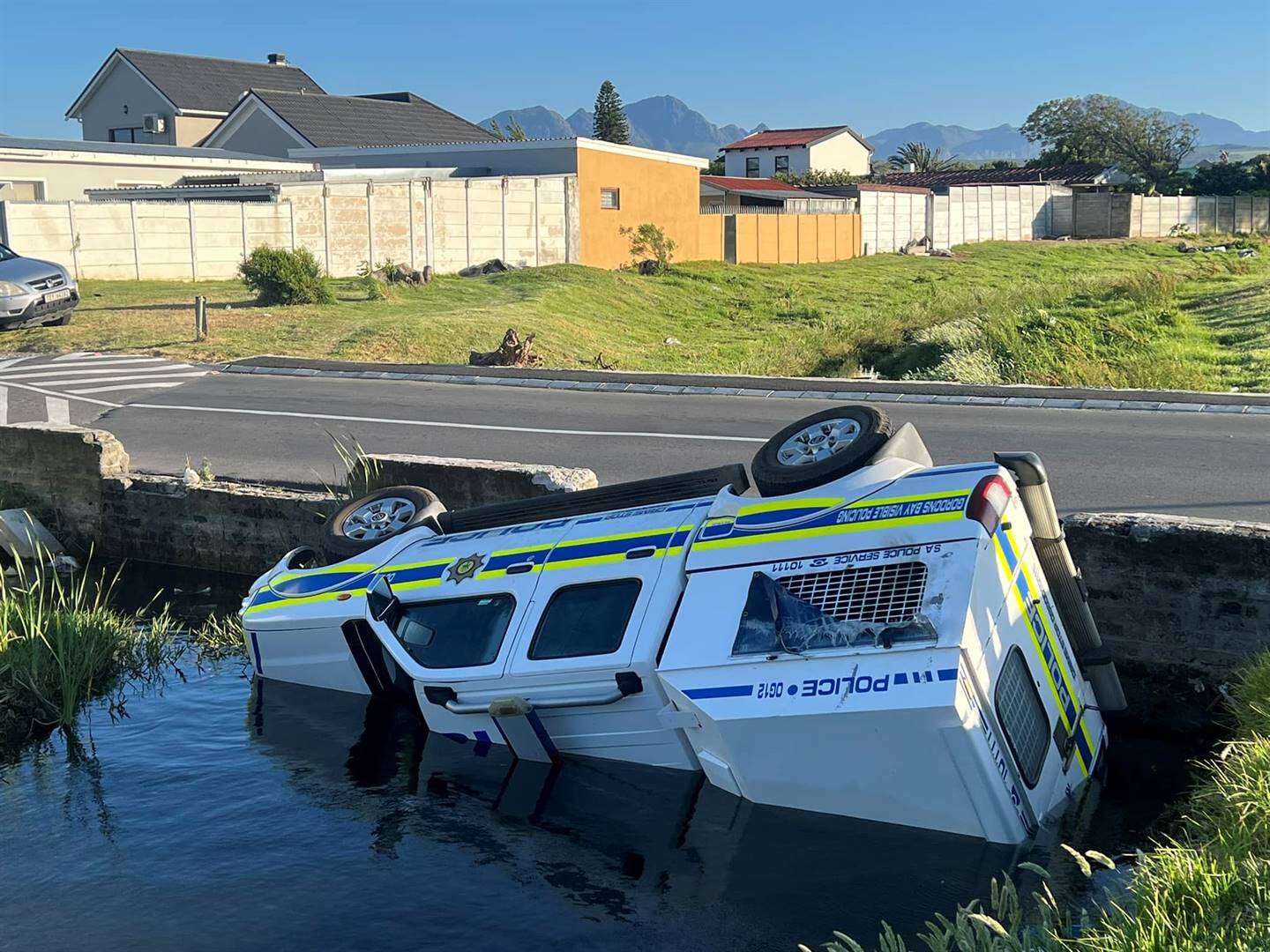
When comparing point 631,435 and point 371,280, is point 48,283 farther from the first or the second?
point 631,435

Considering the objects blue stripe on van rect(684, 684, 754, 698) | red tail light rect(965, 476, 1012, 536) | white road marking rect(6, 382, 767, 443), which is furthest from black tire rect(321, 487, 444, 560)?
white road marking rect(6, 382, 767, 443)

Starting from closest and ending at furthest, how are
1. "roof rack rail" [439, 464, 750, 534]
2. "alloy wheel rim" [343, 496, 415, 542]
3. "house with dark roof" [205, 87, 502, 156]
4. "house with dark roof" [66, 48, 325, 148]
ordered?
"roof rack rail" [439, 464, 750, 534] < "alloy wheel rim" [343, 496, 415, 542] < "house with dark roof" [205, 87, 502, 156] < "house with dark roof" [66, 48, 325, 148]

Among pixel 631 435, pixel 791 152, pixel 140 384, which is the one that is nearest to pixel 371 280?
pixel 140 384

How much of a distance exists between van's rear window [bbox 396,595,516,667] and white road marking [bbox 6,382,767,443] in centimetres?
709

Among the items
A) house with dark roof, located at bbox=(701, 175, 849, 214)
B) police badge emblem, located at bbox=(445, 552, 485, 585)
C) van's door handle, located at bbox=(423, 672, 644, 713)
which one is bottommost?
van's door handle, located at bbox=(423, 672, 644, 713)

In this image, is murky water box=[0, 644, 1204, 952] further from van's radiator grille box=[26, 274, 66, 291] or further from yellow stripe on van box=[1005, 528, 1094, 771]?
van's radiator grille box=[26, 274, 66, 291]

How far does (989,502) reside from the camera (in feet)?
21.8

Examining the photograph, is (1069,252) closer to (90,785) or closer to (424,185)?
(424,185)

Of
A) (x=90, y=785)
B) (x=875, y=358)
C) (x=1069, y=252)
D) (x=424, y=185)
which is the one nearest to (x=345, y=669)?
(x=90, y=785)

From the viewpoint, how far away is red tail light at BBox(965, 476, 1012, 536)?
21.7 ft

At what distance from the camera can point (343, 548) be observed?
386 inches

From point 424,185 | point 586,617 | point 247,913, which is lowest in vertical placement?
point 247,913

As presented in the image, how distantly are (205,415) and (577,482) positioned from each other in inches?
351

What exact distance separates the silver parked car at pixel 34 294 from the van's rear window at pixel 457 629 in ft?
65.1
